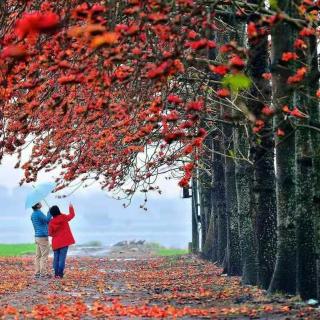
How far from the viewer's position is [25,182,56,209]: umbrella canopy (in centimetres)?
2203

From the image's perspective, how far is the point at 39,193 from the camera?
2212 centimetres

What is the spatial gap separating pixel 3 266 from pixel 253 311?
21.3 metres

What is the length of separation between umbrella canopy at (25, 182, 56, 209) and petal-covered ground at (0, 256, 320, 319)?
6.90ft

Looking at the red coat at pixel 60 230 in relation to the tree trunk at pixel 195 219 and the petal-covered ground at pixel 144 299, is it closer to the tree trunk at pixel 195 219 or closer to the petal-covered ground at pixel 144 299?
the petal-covered ground at pixel 144 299

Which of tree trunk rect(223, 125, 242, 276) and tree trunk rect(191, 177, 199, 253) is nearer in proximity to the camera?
tree trunk rect(223, 125, 242, 276)

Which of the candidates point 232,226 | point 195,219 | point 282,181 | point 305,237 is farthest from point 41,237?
point 195,219

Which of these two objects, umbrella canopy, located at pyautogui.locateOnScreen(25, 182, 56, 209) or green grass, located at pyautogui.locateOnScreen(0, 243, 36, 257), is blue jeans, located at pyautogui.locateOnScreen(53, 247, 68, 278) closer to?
A: umbrella canopy, located at pyautogui.locateOnScreen(25, 182, 56, 209)

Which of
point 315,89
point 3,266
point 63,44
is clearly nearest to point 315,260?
point 315,89

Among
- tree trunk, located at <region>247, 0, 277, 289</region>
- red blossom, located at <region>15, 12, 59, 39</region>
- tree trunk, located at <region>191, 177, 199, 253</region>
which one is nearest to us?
red blossom, located at <region>15, 12, 59, 39</region>

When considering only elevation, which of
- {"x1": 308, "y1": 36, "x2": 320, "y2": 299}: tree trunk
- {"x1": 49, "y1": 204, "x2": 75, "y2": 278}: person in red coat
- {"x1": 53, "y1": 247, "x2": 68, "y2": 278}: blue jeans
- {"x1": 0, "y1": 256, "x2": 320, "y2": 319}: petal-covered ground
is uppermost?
{"x1": 308, "y1": 36, "x2": 320, "y2": 299}: tree trunk

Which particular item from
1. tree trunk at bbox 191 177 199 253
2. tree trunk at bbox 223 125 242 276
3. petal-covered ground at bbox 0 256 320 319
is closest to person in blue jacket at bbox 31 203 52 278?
petal-covered ground at bbox 0 256 320 319

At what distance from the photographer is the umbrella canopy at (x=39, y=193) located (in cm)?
2203

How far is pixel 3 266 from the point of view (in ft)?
109

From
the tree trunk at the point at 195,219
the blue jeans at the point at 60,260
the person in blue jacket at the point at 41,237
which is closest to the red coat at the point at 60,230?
the blue jeans at the point at 60,260
